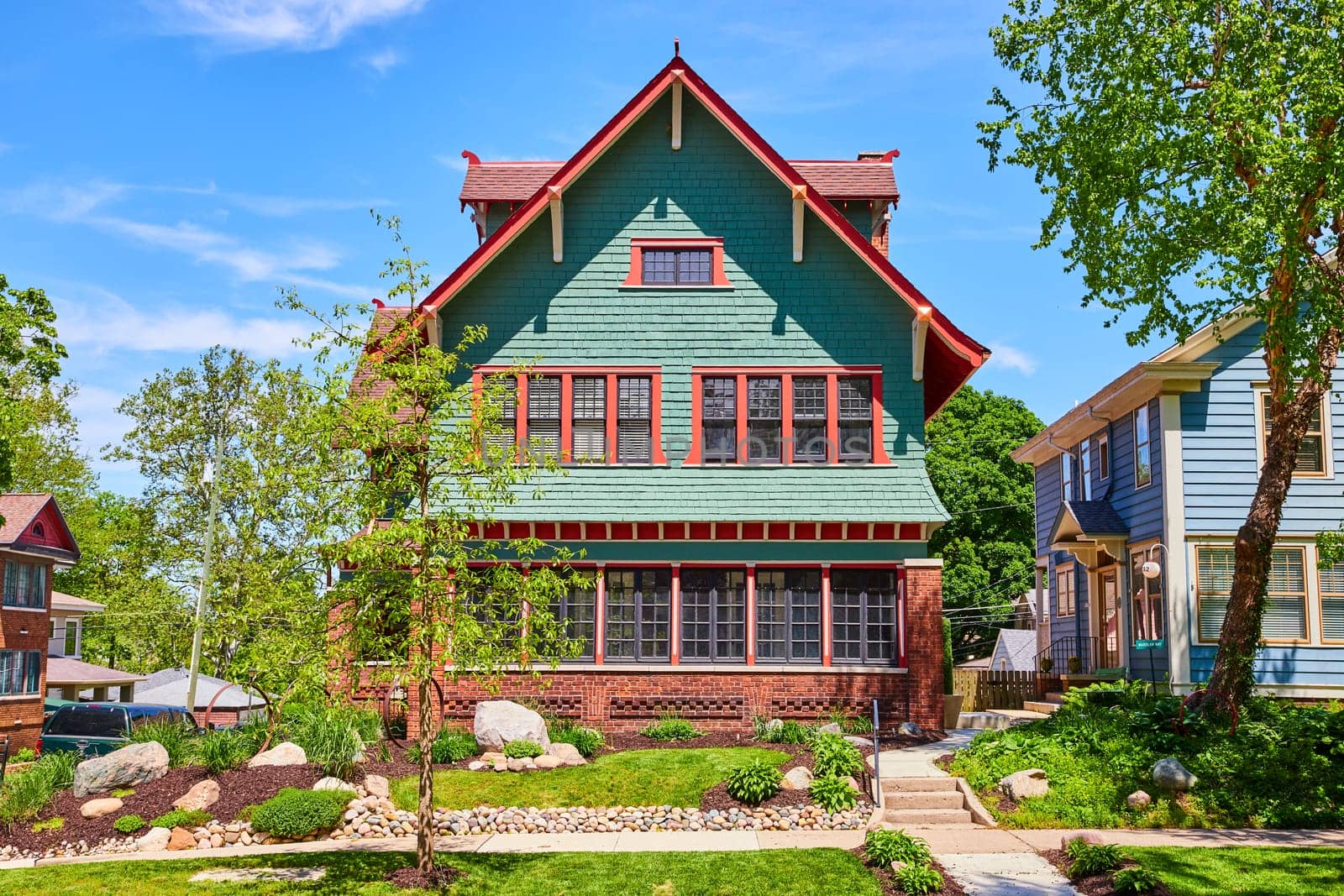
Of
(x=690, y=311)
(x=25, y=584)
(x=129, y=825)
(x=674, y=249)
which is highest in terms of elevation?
(x=674, y=249)

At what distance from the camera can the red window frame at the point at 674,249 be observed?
2275 cm

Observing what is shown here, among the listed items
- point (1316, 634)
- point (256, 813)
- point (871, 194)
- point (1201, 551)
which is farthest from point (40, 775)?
point (1316, 634)

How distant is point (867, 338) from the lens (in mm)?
22328

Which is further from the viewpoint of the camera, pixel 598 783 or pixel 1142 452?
pixel 1142 452

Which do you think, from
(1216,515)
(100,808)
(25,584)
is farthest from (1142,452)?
(25,584)

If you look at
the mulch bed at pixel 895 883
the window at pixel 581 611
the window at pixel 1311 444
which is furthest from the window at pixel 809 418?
the mulch bed at pixel 895 883

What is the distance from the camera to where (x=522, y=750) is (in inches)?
702

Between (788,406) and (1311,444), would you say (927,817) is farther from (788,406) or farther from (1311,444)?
(1311,444)

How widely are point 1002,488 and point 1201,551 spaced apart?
108 ft

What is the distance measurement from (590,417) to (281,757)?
320 inches

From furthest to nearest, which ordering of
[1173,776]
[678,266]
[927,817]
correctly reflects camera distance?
[678,266]
[1173,776]
[927,817]

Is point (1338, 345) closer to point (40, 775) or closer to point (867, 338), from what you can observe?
point (867, 338)

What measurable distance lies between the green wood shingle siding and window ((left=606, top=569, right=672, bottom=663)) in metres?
1.24

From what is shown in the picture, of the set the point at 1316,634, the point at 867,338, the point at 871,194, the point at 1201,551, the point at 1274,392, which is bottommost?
the point at 1316,634
